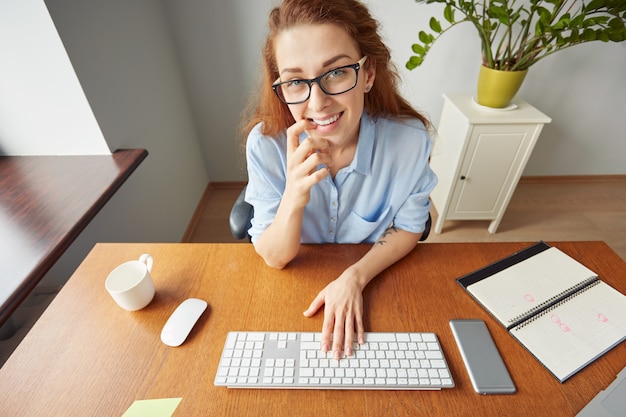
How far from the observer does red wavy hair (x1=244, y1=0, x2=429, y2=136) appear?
712 millimetres

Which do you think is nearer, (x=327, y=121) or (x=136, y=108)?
(x=327, y=121)

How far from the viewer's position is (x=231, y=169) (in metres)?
2.33

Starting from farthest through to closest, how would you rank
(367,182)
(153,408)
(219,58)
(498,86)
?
(219,58) < (498,86) < (367,182) < (153,408)

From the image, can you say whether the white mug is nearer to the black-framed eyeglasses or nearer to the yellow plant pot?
the black-framed eyeglasses

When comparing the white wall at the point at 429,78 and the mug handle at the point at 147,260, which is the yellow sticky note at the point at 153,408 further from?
the white wall at the point at 429,78

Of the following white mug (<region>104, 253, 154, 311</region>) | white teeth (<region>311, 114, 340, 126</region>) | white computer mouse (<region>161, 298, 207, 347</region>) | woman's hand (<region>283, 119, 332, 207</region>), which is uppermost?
white teeth (<region>311, 114, 340, 126</region>)

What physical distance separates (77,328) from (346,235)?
0.72 m

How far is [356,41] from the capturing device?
2.52ft

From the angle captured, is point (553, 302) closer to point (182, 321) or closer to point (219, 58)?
point (182, 321)

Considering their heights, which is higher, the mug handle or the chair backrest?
the mug handle

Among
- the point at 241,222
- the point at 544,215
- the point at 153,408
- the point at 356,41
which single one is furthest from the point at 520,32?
the point at 153,408

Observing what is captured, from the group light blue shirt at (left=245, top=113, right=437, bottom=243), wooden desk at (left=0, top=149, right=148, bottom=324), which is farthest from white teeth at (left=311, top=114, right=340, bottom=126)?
wooden desk at (left=0, top=149, right=148, bottom=324)

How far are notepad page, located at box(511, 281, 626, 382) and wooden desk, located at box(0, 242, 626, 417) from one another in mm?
18

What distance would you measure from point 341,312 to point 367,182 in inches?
16.7
